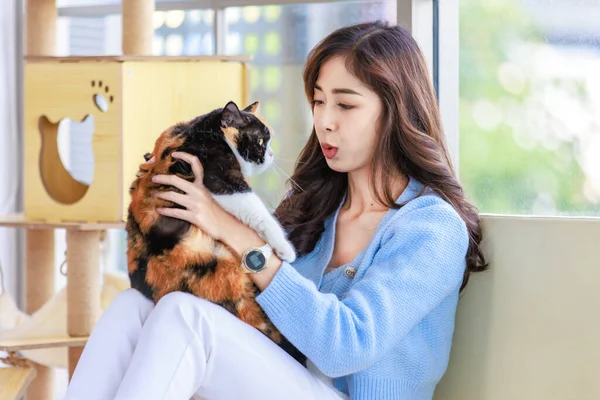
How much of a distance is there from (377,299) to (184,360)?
1.02 feet

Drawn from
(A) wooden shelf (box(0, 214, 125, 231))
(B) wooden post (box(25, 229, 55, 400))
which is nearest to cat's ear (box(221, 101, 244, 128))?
(A) wooden shelf (box(0, 214, 125, 231))

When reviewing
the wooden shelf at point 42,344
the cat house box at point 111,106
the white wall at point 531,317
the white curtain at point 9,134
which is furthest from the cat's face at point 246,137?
the white curtain at point 9,134

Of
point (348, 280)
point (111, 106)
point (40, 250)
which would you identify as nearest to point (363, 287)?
point (348, 280)

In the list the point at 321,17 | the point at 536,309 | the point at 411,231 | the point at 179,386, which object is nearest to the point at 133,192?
the point at 179,386

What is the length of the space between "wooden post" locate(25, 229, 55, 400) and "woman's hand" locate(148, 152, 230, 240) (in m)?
1.23

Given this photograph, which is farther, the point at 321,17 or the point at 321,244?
the point at 321,17

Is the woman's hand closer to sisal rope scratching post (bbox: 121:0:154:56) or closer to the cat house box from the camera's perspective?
the cat house box

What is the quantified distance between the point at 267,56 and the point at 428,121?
1.62m

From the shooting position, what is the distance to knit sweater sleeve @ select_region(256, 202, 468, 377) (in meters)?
1.20

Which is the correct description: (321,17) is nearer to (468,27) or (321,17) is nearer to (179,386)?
(468,27)

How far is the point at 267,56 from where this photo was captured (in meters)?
2.96

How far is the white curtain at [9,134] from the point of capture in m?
2.94

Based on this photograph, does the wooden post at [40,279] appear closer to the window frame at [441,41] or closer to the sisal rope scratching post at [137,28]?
the sisal rope scratching post at [137,28]

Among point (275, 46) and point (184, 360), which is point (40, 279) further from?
point (184, 360)
